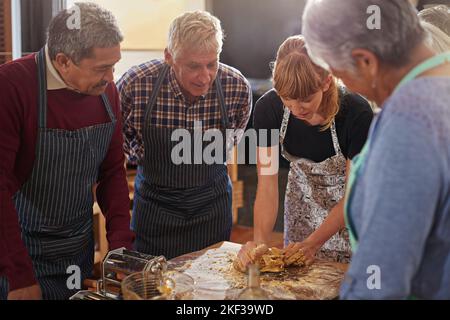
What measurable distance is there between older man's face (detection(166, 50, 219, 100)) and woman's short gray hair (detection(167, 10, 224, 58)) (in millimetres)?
22

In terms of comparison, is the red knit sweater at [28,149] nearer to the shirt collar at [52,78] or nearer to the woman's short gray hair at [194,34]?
the shirt collar at [52,78]

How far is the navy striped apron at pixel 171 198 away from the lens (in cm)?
225

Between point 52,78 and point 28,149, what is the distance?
0.77ft

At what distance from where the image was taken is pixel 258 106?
→ 210cm

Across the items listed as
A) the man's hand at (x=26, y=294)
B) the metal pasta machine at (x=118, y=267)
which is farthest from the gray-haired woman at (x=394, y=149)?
the man's hand at (x=26, y=294)

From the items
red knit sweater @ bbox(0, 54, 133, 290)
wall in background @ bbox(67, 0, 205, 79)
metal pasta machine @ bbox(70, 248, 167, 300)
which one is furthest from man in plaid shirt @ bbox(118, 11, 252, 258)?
wall in background @ bbox(67, 0, 205, 79)

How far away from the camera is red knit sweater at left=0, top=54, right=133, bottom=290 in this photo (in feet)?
→ 5.07

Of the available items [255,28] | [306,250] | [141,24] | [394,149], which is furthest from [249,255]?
[255,28]

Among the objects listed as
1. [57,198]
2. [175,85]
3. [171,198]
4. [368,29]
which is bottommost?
[171,198]

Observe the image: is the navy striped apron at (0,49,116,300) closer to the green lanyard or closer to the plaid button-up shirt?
the plaid button-up shirt

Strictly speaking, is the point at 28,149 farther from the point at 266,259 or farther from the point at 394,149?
the point at 394,149

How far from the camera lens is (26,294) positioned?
4.93 feet

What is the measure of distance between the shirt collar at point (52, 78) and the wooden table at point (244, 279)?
26.1 inches

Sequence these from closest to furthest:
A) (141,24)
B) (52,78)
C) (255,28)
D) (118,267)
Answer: (118,267) < (52,78) < (141,24) < (255,28)
